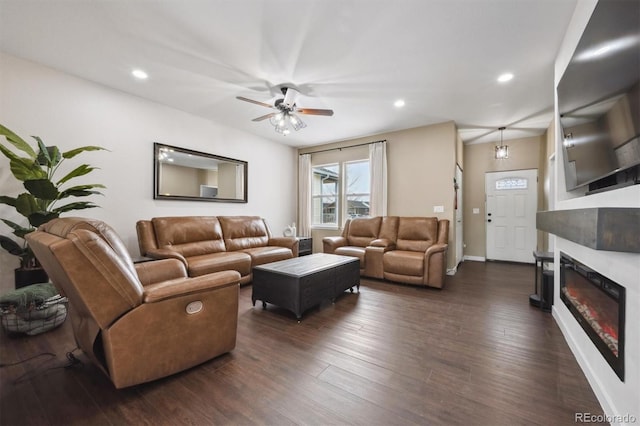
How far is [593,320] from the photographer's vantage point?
167 centimetres

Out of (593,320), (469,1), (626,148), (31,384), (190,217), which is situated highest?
(469,1)

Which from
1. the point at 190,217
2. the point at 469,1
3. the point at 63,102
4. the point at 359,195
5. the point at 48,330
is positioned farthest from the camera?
the point at 359,195

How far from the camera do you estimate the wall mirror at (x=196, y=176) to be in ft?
12.4

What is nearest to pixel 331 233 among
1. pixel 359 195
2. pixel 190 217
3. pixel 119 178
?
pixel 359 195

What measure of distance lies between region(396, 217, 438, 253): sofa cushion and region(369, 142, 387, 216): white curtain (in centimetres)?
58

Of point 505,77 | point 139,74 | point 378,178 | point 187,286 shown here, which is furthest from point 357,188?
point 187,286

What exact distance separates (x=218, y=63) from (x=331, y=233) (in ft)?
12.9

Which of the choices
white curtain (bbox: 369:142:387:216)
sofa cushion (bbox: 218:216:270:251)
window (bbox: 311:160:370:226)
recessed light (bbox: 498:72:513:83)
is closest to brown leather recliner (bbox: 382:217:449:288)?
white curtain (bbox: 369:142:387:216)

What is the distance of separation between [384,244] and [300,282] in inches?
83.8

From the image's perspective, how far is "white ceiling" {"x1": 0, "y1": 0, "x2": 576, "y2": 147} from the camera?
1972 mm

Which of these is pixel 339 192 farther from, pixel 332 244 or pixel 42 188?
pixel 42 188

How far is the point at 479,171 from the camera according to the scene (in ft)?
18.7

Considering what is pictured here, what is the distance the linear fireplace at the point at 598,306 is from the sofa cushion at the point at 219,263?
3396 mm

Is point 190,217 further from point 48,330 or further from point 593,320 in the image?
point 593,320
